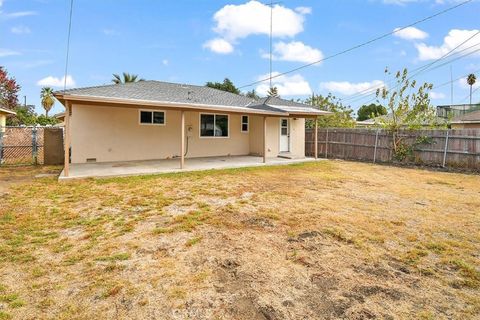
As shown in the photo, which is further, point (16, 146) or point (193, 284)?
point (16, 146)

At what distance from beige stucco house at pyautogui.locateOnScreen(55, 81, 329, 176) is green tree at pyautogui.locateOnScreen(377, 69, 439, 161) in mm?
3436

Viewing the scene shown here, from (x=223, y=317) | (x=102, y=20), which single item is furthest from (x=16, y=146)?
(x=223, y=317)

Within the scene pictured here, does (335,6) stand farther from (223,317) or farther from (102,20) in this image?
(223,317)

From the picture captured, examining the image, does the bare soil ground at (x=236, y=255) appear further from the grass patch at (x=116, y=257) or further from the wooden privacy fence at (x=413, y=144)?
the wooden privacy fence at (x=413, y=144)

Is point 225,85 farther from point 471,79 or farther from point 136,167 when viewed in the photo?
point 471,79

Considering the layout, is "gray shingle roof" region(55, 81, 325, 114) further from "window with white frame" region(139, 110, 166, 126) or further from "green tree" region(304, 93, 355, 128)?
"green tree" region(304, 93, 355, 128)

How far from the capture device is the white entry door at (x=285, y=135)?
50.9ft

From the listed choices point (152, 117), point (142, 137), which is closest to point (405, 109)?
point (152, 117)

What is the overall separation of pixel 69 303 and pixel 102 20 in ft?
51.7

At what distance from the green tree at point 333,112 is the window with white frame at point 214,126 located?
21.2 ft

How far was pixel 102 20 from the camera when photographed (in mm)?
14836

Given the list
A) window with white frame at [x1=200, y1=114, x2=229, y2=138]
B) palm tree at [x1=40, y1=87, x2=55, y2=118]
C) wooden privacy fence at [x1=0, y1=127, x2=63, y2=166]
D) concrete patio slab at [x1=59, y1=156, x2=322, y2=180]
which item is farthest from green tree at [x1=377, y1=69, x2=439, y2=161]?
palm tree at [x1=40, y1=87, x2=55, y2=118]

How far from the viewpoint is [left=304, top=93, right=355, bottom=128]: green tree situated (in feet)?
66.7

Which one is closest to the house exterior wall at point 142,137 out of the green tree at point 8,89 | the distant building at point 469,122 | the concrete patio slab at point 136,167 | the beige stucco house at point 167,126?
the beige stucco house at point 167,126
